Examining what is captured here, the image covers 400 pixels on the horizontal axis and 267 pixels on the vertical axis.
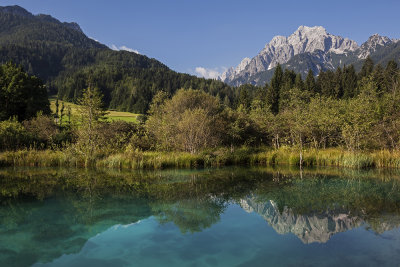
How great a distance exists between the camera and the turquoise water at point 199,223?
6047 mm

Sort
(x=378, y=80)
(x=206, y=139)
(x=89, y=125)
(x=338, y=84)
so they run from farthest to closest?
1. (x=338, y=84)
2. (x=378, y=80)
3. (x=206, y=139)
4. (x=89, y=125)

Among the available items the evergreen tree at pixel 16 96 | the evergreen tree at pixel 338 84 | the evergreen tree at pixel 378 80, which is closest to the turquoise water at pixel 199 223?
the evergreen tree at pixel 16 96

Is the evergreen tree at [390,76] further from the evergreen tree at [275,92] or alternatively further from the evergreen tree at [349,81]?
the evergreen tree at [275,92]

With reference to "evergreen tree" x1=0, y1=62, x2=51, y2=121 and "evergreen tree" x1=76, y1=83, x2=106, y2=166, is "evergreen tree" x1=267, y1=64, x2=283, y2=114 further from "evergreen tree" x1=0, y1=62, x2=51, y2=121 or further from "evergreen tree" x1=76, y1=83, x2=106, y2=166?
"evergreen tree" x1=76, y1=83, x2=106, y2=166

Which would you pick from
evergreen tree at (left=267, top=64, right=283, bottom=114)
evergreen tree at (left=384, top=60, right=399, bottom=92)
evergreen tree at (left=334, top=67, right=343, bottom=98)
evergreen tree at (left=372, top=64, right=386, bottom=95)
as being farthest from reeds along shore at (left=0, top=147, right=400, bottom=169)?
evergreen tree at (left=334, top=67, right=343, bottom=98)

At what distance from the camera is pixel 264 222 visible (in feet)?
28.3

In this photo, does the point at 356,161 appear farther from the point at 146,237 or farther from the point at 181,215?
the point at 146,237

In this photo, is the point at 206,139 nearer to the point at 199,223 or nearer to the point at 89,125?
the point at 89,125

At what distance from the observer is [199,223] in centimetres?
841

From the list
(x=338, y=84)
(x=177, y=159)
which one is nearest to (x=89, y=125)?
(x=177, y=159)

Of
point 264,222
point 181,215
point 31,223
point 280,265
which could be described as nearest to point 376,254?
point 280,265

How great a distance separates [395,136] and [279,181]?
46.9 feet

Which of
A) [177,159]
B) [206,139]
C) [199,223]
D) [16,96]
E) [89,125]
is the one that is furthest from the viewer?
[16,96]

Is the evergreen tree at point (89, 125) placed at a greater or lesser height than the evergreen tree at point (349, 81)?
lesser
